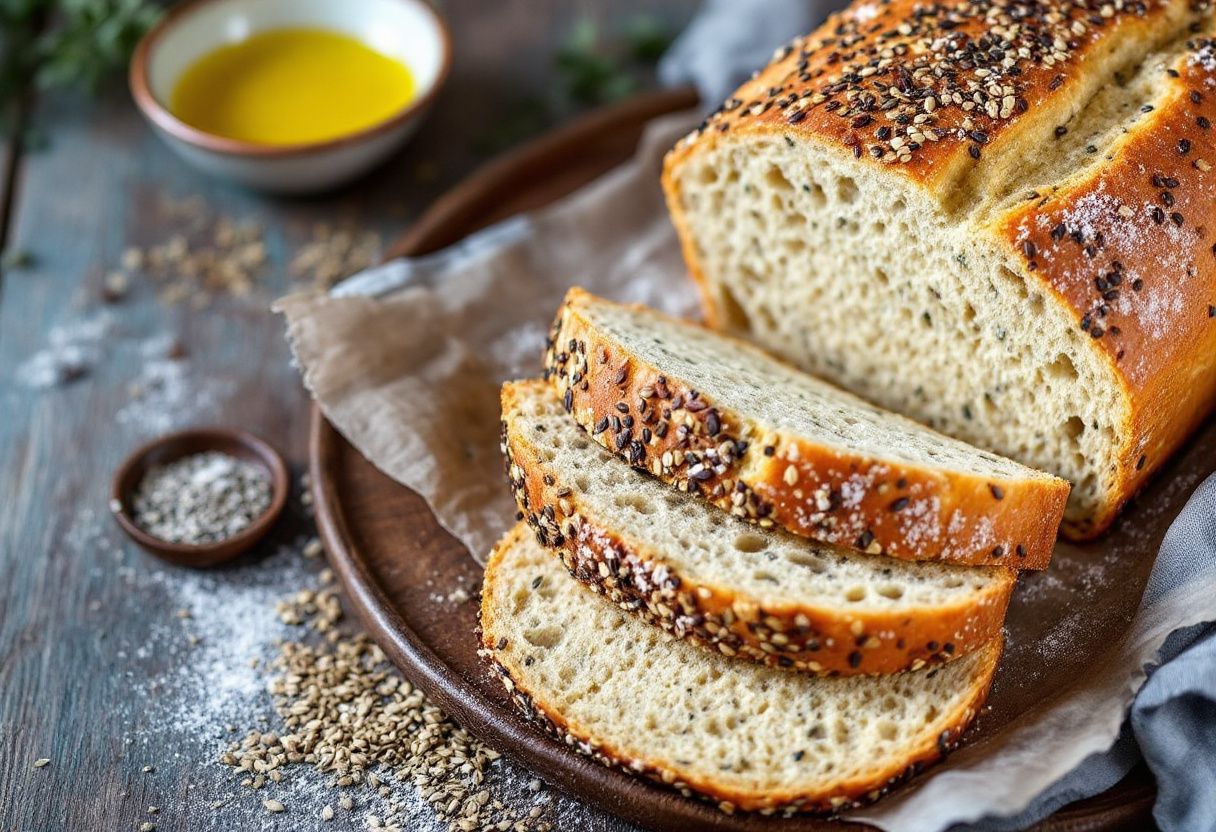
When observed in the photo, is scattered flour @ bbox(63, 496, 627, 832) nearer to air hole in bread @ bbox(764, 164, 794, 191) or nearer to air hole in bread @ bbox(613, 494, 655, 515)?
air hole in bread @ bbox(613, 494, 655, 515)

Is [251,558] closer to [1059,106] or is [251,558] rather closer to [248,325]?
[248,325]

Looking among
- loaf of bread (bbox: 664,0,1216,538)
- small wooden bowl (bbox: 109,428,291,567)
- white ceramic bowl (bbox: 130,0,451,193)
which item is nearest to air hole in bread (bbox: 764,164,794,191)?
loaf of bread (bbox: 664,0,1216,538)

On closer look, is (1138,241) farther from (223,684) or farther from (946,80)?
(223,684)

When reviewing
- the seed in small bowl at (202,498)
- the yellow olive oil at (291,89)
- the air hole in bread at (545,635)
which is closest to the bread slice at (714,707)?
the air hole in bread at (545,635)

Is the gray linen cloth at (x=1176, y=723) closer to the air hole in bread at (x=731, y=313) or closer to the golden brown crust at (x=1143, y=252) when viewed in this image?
the golden brown crust at (x=1143, y=252)

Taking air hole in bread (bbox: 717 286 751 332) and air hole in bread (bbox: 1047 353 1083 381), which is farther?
air hole in bread (bbox: 717 286 751 332)

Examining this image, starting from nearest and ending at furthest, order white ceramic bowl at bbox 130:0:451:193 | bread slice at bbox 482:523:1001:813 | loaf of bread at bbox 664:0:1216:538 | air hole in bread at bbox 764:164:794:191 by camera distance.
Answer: bread slice at bbox 482:523:1001:813
loaf of bread at bbox 664:0:1216:538
air hole in bread at bbox 764:164:794:191
white ceramic bowl at bbox 130:0:451:193

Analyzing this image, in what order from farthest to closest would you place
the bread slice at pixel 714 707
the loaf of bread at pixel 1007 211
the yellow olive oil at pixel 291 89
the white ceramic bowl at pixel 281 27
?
the yellow olive oil at pixel 291 89
the white ceramic bowl at pixel 281 27
the loaf of bread at pixel 1007 211
the bread slice at pixel 714 707
